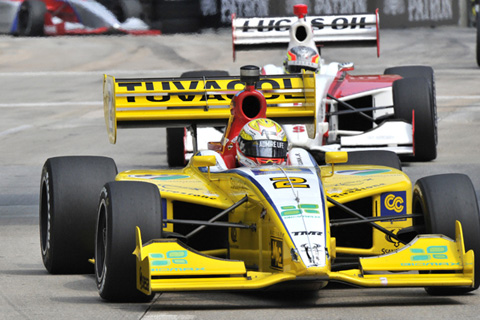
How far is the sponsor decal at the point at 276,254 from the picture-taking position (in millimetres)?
7488

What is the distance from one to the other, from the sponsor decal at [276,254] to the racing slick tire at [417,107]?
802 cm

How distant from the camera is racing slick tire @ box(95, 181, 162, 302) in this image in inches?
299

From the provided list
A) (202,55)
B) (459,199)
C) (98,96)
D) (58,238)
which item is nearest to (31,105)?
(98,96)

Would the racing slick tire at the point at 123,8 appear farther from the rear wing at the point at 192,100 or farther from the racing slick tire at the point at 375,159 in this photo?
the racing slick tire at the point at 375,159

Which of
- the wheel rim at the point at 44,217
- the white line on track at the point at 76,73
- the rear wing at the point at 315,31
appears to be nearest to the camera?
the wheel rim at the point at 44,217

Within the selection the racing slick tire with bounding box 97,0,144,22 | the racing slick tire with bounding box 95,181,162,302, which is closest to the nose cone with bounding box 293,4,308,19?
the racing slick tire with bounding box 95,181,162,302

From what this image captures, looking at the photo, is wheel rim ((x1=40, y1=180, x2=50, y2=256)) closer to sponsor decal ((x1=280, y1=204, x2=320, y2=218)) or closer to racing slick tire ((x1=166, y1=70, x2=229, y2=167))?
sponsor decal ((x1=280, y1=204, x2=320, y2=218))

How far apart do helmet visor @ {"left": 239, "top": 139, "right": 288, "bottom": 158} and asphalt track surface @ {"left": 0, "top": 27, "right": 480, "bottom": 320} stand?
44.6 inches

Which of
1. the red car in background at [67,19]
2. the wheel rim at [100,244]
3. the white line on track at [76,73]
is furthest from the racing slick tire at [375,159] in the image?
the red car in background at [67,19]

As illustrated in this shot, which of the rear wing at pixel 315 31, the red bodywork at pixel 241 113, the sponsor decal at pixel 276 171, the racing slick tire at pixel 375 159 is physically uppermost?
the rear wing at pixel 315 31

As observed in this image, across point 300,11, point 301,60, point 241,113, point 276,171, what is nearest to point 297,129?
point 301,60

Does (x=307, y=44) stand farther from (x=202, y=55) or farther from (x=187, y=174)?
(x=202, y=55)

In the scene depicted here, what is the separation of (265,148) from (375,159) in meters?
1.74

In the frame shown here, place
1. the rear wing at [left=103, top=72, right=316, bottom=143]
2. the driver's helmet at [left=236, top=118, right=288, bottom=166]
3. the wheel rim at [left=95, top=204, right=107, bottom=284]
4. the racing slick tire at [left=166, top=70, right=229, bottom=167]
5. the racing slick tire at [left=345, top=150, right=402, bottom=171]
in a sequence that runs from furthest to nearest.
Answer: the racing slick tire at [left=166, top=70, right=229, bottom=167]
the rear wing at [left=103, top=72, right=316, bottom=143]
the racing slick tire at [left=345, top=150, right=402, bottom=171]
the driver's helmet at [left=236, top=118, right=288, bottom=166]
the wheel rim at [left=95, top=204, right=107, bottom=284]
